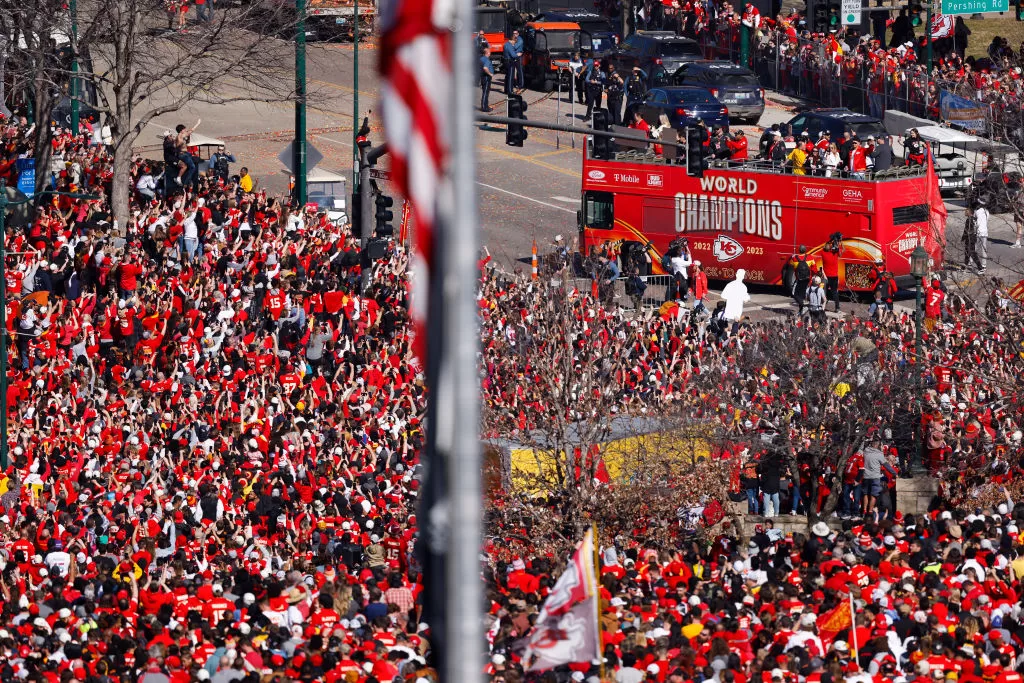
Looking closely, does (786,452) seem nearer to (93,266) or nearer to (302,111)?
(93,266)

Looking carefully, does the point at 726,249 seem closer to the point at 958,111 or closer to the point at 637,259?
the point at 637,259

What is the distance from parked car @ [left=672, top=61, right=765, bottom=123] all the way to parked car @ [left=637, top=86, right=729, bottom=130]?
2683mm

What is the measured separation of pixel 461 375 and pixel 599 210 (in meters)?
32.4

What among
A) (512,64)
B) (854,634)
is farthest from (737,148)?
(854,634)

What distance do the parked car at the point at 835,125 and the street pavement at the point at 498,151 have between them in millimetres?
2607

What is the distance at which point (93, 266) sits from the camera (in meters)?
28.7

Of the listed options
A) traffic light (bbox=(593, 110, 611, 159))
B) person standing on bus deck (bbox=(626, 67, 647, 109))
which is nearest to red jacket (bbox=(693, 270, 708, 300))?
traffic light (bbox=(593, 110, 611, 159))

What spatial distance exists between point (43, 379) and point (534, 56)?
27.7m

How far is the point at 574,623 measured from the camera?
12578 mm

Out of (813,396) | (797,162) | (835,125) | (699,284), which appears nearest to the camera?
(813,396)

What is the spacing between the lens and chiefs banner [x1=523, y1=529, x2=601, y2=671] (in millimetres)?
12375

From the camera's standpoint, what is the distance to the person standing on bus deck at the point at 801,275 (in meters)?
35.1

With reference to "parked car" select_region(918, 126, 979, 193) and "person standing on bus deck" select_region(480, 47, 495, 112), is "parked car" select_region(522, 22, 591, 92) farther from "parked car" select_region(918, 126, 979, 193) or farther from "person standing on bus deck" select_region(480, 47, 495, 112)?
"parked car" select_region(918, 126, 979, 193)

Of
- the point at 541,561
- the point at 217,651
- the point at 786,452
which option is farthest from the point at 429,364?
the point at 786,452
